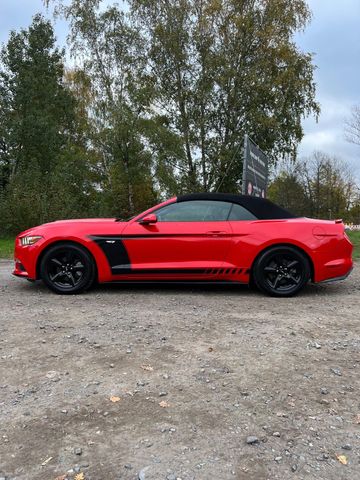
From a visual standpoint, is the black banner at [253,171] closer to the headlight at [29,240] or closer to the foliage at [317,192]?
the headlight at [29,240]

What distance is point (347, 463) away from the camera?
212 centimetres

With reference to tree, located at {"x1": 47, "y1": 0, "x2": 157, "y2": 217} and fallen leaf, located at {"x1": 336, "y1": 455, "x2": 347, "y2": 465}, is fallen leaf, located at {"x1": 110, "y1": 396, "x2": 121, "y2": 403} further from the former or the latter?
tree, located at {"x1": 47, "y1": 0, "x2": 157, "y2": 217}

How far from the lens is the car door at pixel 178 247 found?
5.79 metres

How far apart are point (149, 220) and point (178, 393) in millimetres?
3299

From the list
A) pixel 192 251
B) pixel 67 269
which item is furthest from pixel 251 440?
pixel 67 269

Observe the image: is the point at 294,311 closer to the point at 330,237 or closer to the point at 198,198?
the point at 330,237

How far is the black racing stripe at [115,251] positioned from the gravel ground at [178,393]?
929mm

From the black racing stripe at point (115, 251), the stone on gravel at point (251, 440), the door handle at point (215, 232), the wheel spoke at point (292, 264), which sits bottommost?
the stone on gravel at point (251, 440)

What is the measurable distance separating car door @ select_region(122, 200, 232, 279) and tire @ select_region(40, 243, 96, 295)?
0.58m

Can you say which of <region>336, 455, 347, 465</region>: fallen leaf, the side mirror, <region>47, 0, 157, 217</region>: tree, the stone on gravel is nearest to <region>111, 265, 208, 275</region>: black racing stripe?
the side mirror

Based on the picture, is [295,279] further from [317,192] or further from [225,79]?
[317,192]

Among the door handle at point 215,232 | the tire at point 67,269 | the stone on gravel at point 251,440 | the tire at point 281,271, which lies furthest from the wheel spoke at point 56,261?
the stone on gravel at point 251,440

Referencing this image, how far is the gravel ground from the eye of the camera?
2.13m

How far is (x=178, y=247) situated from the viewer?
5.81m
